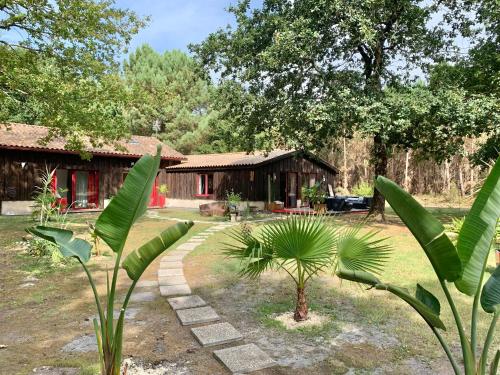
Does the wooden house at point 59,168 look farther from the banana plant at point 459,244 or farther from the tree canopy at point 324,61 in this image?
the banana plant at point 459,244

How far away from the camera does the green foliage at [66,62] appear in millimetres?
10273

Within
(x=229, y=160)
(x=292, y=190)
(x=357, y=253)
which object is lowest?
(x=357, y=253)

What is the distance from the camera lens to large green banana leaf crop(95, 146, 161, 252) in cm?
278

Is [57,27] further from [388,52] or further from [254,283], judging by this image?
[388,52]

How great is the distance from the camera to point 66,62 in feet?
37.1

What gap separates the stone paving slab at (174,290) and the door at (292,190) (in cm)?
1679

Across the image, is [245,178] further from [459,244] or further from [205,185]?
[459,244]

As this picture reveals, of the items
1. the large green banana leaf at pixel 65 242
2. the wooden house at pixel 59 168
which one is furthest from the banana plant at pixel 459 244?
the wooden house at pixel 59 168

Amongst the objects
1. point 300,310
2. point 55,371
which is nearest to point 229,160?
point 300,310

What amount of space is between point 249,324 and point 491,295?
3074mm

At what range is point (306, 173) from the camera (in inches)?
933

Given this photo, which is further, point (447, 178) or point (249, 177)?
point (447, 178)

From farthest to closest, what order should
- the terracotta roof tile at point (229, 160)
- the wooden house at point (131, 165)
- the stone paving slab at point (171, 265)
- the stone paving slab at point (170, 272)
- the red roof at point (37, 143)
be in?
1. the terracotta roof tile at point (229, 160)
2. the wooden house at point (131, 165)
3. the red roof at point (37, 143)
4. the stone paving slab at point (171, 265)
5. the stone paving slab at point (170, 272)

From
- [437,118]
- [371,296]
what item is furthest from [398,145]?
[371,296]
